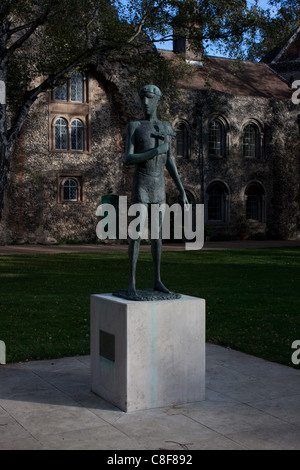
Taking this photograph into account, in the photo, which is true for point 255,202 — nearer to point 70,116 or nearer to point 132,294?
point 70,116

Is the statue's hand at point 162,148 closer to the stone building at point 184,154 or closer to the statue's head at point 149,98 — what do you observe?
the statue's head at point 149,98

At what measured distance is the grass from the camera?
726cm

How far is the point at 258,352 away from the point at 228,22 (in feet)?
39.6

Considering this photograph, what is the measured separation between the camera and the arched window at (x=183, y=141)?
99.3ft

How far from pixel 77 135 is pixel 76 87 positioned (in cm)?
233

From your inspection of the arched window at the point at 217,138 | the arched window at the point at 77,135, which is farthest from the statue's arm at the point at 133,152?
the arched window at the point at 217,138

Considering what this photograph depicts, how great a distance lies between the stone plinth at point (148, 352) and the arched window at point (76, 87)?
23.2m

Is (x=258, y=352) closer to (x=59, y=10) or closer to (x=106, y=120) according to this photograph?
(x=59, y=10)

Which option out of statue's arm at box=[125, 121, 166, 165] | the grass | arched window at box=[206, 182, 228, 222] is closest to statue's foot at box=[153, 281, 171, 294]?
statue's arm at box=[125, 121, 166, 165]

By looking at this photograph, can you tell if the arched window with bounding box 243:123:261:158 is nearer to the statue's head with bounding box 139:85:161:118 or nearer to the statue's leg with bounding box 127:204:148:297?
the statue's head with bounding box 139:85:161:118

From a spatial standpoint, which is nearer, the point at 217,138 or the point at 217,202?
the point at 217,202

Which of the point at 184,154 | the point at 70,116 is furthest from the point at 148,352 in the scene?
A: the point at 184,154

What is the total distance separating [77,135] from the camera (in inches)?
1069

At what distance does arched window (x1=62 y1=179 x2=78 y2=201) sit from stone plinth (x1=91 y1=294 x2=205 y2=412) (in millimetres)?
21903
